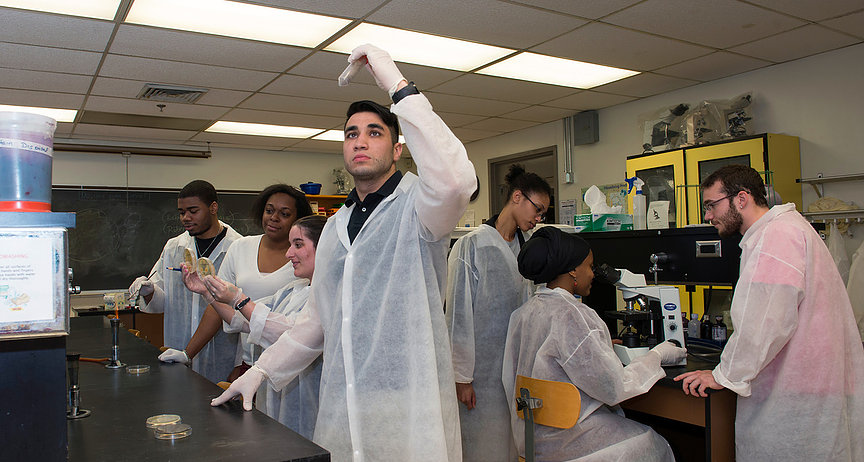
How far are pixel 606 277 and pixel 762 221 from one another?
0.58 meters

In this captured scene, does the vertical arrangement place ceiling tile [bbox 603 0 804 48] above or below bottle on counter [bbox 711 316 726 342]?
above

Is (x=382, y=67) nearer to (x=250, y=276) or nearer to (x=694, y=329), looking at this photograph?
(x=250, y=276)

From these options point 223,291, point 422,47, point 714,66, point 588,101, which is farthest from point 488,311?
point 588,101

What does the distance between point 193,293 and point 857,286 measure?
3.68 m

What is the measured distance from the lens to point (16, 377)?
906 mm

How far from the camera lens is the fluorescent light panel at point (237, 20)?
305 centimetres

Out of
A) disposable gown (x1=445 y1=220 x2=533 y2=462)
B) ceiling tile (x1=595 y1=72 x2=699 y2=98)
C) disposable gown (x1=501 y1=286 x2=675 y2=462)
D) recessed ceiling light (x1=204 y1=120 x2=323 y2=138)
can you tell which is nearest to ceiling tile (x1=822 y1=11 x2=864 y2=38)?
ceiling tile (x1=595 y1=72 x2=699 y2=98)

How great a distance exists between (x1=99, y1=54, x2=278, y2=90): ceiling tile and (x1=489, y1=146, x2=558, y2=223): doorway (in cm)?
234

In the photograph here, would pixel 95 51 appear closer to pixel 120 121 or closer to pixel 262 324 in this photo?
pixel 120 121

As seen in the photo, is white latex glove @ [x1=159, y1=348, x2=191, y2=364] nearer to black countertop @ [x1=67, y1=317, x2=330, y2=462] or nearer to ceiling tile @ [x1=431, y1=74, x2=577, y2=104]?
black countertop @ [x1=67, y1=317, x2=330, y2=462]

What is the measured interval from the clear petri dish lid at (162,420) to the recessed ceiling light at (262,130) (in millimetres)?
4694

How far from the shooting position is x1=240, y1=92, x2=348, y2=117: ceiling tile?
4.78 metres

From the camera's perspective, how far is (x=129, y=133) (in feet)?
19.6

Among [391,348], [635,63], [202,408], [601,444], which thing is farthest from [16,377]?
[635,63]
